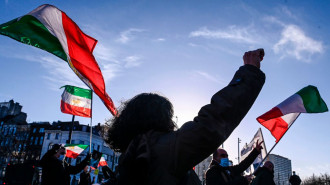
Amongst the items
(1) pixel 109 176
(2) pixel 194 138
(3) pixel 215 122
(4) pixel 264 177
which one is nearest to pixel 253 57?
(3) pixel 215 122

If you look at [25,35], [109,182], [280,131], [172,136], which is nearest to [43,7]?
[25,35]

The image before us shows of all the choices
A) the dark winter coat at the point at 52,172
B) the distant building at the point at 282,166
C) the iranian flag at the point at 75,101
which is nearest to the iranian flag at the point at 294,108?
the dark winter coat at the point at 52,172

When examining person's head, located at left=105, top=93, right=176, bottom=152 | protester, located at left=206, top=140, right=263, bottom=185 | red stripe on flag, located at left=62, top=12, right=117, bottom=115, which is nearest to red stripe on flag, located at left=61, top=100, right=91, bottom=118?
protester, located at left=206, top=140, right=263, bottom=185

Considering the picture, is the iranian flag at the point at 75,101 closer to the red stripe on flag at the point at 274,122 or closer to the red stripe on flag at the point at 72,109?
the red stripe on flag at the point at 72,109

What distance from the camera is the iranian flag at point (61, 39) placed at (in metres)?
3.60

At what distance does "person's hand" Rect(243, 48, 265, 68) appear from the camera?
1.64 meters

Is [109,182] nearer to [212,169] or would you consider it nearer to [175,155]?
[175,155]

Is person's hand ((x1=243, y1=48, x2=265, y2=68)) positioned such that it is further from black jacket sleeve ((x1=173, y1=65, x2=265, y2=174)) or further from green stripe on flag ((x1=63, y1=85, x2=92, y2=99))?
green stripe on flag ((x1=63, y1=85, x2=92, y2=99))

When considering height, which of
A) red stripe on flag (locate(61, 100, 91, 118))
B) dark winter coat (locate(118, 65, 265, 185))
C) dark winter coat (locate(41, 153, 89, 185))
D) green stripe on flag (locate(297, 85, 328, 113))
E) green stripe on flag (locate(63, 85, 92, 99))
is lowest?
dark winter coat (locate(41, 153, 89, 185))

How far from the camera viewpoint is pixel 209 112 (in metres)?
1.45

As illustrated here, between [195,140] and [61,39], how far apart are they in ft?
9.99

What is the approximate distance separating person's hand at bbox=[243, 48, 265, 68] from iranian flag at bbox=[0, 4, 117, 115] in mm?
2303

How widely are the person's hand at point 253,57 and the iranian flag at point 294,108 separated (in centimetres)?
400

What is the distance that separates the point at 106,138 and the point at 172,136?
0.81 m
